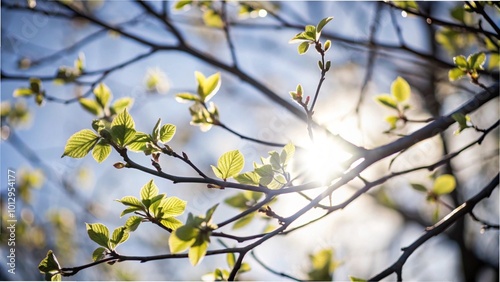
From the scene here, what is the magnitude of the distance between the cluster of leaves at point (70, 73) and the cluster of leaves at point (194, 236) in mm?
1138

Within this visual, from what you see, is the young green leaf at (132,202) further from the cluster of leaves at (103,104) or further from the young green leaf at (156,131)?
the cluster of leaves at (103,104)

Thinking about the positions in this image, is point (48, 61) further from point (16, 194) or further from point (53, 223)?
point (53, 223)

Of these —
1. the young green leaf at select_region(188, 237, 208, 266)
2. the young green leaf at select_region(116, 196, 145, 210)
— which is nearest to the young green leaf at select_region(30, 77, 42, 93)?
the young green leaf at select_region(116, 196, 145, 210)

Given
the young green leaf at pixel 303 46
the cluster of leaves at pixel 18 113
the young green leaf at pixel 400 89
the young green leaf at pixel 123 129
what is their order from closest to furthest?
1. the young green leaf at pixel 123 129
2. the young green leaf at pixel 303 46
3. the young green leaf at pixel 400 89
4. the cluster of leaves at pixel 18 113

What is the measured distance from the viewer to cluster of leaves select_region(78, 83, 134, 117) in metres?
1.40

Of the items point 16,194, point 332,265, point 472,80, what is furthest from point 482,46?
point 16,194

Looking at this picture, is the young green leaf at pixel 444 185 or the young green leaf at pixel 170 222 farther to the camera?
the young green leaf at pixel 444 185

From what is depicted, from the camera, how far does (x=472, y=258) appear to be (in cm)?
325

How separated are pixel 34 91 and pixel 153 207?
3.15ft

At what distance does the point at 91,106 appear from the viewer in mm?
1401

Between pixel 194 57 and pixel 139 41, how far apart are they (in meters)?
0.23

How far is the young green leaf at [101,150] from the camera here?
0.94 meters

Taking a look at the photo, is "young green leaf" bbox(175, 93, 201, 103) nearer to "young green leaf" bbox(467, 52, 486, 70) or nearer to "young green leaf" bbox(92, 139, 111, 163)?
"young green leaf" bbox(92, 139, 111, 163)

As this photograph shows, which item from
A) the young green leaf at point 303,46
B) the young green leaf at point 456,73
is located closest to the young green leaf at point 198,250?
the young green leaf at point 303,46
